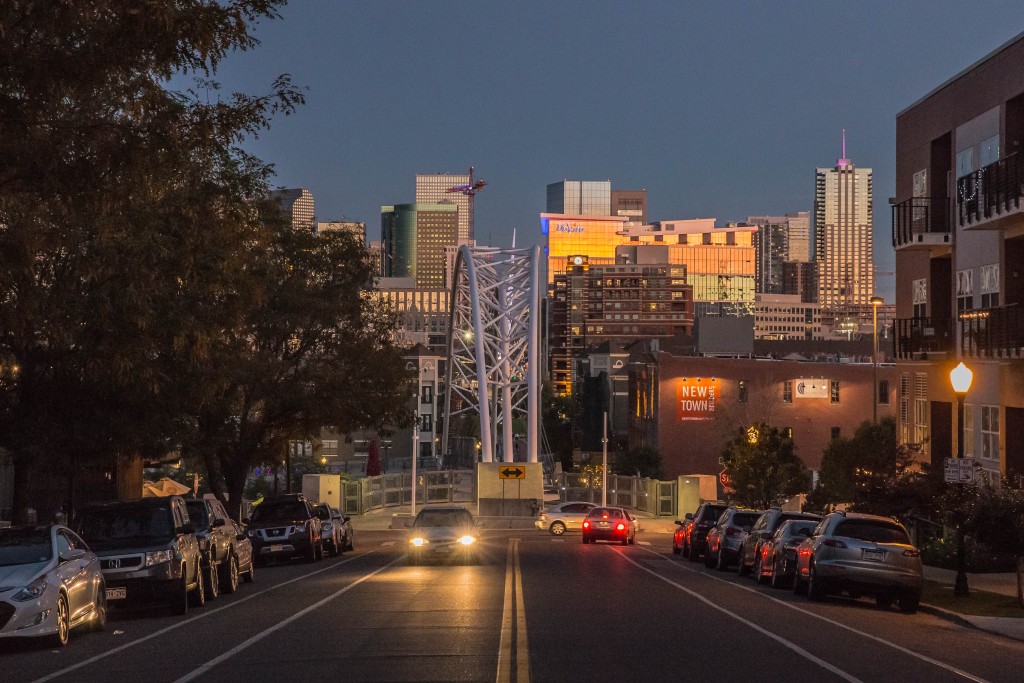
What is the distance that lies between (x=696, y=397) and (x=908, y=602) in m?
75.4

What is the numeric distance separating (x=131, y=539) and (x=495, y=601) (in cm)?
578

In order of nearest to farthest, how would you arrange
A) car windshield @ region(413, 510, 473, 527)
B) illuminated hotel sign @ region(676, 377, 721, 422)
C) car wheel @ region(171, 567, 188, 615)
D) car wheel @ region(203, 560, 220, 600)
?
1. car wheel @ region(171, 567, 188, 615)
2. car wheel @ region(203, 560, 220, 600)
3. car windshield @ region(413, 510, 473, 527)
4. illuminated hotel sign @ region(676, 377, 721, 422)

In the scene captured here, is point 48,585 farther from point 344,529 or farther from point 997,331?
point 344,529

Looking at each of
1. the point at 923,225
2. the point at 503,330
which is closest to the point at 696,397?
the point at 503,330

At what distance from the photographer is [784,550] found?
28047mm

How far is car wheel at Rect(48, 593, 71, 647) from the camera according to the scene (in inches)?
680

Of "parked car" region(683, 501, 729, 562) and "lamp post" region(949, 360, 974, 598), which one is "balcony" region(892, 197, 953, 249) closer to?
"parked car" region(683, 501, 729, 562)

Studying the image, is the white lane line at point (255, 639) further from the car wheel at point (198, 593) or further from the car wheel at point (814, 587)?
the car wheel at point (814, 587)

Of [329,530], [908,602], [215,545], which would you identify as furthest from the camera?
[329,530]

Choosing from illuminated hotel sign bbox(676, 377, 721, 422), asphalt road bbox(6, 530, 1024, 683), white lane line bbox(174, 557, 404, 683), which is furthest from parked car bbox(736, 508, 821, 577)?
illuminated hotel sign bbox(676, 377, 721, 422)

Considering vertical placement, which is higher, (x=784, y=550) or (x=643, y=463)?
(x=643, y=463)

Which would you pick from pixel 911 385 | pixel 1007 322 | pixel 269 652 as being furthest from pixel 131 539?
pixel 911 385

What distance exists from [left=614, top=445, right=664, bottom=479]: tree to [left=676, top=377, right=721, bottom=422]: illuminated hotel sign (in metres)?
3.32

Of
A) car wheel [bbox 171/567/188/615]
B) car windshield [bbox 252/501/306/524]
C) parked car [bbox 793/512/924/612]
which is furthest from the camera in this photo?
car windshield [bbox 252/501/306/524]
